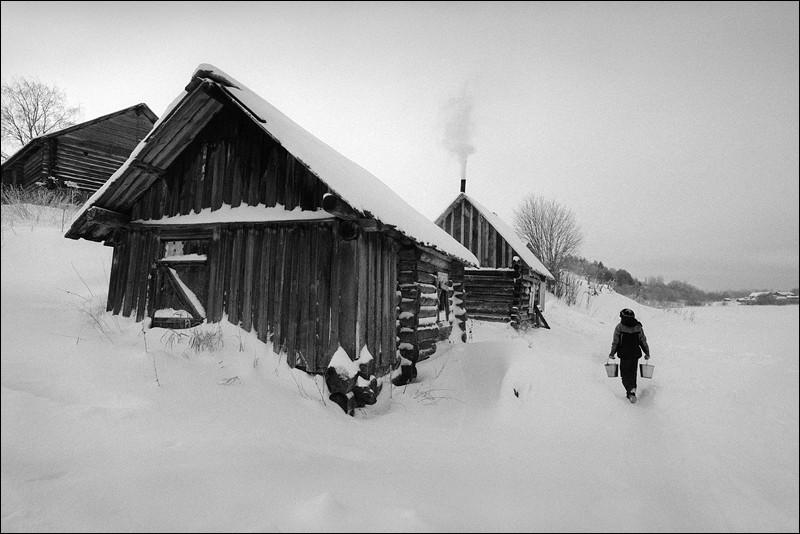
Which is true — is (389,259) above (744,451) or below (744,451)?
above

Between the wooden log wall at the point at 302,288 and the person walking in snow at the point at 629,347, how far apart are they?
3839 mm

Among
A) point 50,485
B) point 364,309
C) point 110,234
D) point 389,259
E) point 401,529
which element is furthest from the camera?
point 110,234

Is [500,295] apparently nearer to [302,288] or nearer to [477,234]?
[477,234]

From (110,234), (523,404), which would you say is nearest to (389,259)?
(523,404)

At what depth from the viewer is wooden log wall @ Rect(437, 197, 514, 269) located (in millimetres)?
15445

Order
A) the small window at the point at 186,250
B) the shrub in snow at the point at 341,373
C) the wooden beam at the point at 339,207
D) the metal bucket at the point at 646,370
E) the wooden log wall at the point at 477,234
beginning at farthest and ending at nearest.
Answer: the wooden log wall at the point at 477,234, the small window at the point at 186,250, the metal bucket at the point at 646,370, the shrub in snow at the point at 341,373, the wooden beam at the point at 339,207

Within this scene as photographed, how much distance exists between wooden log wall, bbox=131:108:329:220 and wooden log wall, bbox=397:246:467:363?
2.41 metres

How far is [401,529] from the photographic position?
2.29 meters

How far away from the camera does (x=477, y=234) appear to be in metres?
15.9

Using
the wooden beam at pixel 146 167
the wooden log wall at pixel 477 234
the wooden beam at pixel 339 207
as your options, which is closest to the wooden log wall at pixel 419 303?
the wooden beam at pixel 339 207

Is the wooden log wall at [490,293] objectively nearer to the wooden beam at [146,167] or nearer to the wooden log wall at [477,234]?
the wooden log wall at [477,234]

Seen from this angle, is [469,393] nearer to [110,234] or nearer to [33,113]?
[110,234]

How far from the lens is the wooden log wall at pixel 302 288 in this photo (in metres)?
5.68

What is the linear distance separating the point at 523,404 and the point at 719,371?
396cm
